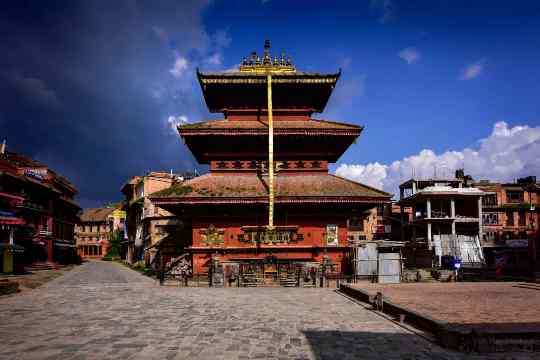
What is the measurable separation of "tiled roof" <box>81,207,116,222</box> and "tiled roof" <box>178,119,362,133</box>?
7892 centimetres

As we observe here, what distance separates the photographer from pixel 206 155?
27.7 meters

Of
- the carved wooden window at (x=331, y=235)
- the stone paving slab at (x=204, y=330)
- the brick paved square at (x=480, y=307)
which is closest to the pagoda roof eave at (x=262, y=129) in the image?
the carved wooden window at (x=331, y=235)

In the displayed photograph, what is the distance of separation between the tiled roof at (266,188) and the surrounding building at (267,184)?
7 centimetres

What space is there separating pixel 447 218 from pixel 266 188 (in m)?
28.1

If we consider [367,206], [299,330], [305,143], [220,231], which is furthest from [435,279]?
[299,330]

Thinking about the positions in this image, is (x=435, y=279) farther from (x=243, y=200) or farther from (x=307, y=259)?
(x=243, y=200)

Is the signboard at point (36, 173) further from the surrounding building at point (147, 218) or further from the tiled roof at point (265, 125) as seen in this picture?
the tiled roof at point (265, 125)

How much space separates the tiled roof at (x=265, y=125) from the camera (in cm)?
2605

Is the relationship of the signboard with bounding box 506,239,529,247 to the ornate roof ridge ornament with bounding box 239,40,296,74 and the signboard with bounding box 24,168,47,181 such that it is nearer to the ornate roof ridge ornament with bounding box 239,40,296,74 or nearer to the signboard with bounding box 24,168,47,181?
the ornate roof ridge ornament with bounding box 239,40,296,74

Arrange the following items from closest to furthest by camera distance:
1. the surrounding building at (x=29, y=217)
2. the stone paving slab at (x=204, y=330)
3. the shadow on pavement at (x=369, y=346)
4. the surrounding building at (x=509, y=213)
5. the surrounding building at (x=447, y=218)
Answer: the shadow on pavement at (x=369, y=346)
the stone paving slab at (x=204, y=330)
the surrounding building at (x=29, y=217)
the surrounding building at (x=447, y=218)
the surrounding building at (x=509, y=213)

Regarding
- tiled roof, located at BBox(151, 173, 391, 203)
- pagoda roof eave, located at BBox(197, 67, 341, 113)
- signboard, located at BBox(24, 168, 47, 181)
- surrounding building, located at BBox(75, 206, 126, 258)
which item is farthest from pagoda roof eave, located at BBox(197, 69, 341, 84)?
surrounding building, located at BBox(75, 206, 126, 258)

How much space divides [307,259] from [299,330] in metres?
14.6

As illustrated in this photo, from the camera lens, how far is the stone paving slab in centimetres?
795

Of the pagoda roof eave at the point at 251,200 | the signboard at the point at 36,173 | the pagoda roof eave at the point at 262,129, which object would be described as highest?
the pagoda roof eave at the point at 262,129
